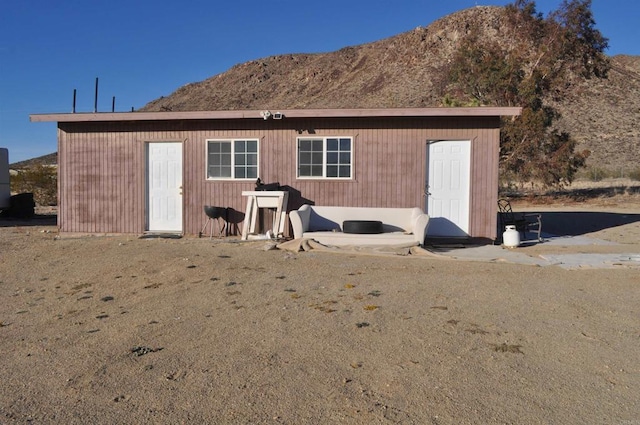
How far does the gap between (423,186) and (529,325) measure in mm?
5983

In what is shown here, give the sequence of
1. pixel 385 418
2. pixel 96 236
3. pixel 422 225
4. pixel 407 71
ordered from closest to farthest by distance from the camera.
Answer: pixel 385 418, pixel 422 225, pixel 96 236, pixel 407 71

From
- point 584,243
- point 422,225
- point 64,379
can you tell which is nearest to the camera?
point 64,379

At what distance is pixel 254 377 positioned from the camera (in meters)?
3.73

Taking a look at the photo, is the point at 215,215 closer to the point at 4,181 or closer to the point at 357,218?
the point at 357,218

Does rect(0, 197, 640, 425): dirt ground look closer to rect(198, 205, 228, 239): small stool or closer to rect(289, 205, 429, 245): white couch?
rect(289, 205, 429, 245): white couch

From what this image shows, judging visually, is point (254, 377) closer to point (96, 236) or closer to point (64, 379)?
point (64, 379)

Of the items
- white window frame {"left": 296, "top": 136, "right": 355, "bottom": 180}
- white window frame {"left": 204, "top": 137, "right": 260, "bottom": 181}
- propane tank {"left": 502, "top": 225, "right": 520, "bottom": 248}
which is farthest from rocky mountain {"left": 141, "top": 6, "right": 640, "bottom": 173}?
propane tank {"left": 502, "top": 225, "right": 520, "bottom": 248}

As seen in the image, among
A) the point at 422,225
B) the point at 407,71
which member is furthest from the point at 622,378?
the point at 407,71

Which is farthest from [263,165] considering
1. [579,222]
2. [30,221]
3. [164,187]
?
[579,222]

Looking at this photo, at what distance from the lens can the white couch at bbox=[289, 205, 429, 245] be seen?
370 inches

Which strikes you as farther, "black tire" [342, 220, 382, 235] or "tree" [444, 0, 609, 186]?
"tree" [444, 0, 609, 186]

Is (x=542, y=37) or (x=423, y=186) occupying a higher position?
(x=542, y=37)

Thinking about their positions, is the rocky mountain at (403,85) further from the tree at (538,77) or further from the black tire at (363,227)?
the black tire at (363,227)

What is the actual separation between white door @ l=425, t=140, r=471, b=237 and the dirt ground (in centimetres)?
260
